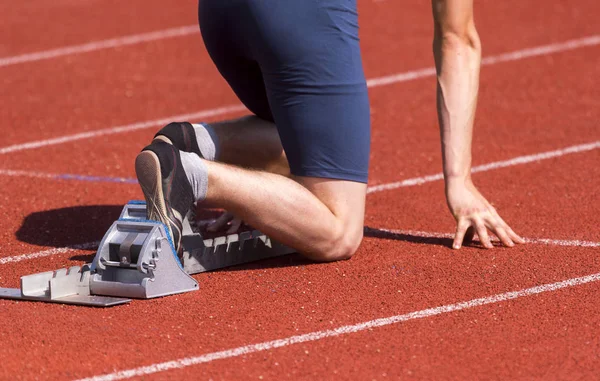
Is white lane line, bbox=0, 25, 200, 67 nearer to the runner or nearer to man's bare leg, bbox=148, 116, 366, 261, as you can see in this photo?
the runner

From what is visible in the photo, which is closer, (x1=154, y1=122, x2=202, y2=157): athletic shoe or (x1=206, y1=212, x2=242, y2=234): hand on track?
(x1=154, y1=122, x2=202, y2=157): athletic shoe

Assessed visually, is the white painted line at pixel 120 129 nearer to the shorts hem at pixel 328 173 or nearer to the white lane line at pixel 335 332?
the shorts hem at pixel 328 173

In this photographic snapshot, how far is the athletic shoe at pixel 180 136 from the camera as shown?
14.6 ft

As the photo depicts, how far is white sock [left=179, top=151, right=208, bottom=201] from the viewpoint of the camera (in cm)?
407

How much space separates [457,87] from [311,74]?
0.74 m

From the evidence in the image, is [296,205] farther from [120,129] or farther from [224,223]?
[120,129]

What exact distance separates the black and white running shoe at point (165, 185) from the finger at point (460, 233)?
1211mm

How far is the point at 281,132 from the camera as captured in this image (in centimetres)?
439

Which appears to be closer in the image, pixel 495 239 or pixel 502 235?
pixel 502 235

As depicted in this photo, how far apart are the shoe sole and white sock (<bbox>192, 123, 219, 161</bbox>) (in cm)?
69

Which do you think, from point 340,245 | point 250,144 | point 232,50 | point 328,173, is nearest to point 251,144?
point 250,144

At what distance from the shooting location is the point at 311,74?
427 cm

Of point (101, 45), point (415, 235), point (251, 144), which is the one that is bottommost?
point (101, 45)

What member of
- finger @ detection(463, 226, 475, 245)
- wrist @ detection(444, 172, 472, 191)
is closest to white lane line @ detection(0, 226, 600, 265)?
finger @ detection(463, 226, 475, 245)
